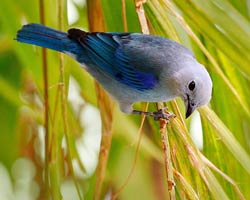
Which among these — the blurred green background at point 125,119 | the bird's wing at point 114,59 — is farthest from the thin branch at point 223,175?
the bird's wing at point 114,59

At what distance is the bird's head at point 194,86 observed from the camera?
1380mm

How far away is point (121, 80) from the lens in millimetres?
1772

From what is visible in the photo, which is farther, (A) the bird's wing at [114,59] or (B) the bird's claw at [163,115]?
(A) the bird's wing at [114,59]

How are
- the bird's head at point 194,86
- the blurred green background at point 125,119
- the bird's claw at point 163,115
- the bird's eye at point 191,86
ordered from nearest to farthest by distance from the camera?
the blurred green background at point 125,119 < the bird's claw at point 163,115 < the bird's head at point 194,86 < the bird's eye at point 191,86

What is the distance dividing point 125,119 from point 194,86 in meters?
0.42

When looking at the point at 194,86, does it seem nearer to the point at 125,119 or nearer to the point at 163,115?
the point at 163,115

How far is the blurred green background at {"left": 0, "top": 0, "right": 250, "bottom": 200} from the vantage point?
3.66 ft

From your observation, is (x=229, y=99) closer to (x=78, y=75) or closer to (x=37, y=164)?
(x=78, y=75)

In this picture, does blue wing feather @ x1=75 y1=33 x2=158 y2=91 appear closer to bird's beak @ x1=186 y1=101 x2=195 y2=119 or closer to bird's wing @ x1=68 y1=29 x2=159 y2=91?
bird's wing @ x1=68 y1=29 x2=159 y2=91

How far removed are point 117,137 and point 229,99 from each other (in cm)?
72

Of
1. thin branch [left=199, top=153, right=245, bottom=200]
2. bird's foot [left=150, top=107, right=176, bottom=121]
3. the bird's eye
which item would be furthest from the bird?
thin branch [left=199, top=153, right=245, bottom=200]

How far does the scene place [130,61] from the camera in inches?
68.9

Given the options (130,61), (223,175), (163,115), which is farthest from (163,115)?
(130,61)

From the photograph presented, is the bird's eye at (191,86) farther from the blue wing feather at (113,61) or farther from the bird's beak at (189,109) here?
the blue wing feather at (113,61)
